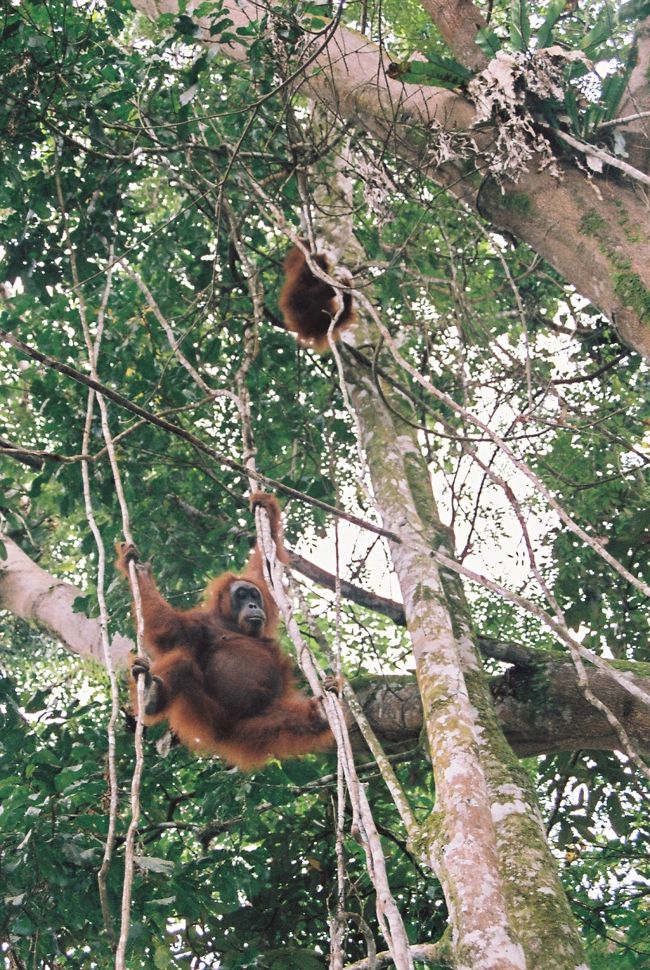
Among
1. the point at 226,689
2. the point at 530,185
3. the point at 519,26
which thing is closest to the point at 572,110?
the point at 530,185

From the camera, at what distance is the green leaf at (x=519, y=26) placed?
12.0 feet

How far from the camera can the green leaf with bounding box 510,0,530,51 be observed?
12.0 feet

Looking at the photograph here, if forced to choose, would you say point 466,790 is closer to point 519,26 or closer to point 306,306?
point 519,26

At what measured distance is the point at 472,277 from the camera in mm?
6266

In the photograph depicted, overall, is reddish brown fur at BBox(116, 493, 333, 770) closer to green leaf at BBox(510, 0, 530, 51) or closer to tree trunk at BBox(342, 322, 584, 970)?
tree trunk at BBox(342, 322, 584, 970)

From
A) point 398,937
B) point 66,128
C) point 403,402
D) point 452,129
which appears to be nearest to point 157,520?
point 403,402

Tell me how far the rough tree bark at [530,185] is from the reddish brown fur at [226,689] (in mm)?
1529

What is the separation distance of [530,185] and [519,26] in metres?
0.63

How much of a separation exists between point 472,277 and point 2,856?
4469 millimetres

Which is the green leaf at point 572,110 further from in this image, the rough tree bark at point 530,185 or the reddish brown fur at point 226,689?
the reddish brown fur at point 226,689

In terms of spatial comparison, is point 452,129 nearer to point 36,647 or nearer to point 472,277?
point 472,277

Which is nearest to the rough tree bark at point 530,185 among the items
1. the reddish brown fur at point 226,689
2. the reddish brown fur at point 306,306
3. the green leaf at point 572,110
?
the green leaf at point 572,110

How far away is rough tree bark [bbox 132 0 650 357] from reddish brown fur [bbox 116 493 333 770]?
153 centimetres

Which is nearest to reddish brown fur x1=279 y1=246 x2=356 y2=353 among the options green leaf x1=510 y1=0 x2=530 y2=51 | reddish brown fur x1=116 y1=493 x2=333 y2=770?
reddish brown fur x1=116 y1=493 x2=333 y2=770
